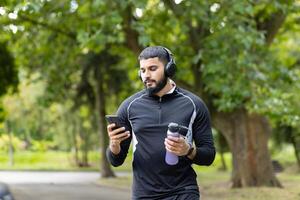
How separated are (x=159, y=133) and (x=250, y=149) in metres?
14.9

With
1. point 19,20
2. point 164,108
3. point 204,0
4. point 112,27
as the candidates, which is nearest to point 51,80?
point 19,20

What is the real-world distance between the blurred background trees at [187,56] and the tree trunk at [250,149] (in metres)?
0.03

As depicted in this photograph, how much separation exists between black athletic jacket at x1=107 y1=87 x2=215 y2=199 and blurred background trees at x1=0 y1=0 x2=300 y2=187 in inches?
279

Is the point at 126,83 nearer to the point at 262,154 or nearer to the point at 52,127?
the point at 262,154

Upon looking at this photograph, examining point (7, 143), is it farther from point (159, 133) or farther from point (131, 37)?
point (159, 133)

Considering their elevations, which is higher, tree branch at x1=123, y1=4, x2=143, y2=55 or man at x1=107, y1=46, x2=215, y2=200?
tree branch at x1=123, y1=4, x2=143, y2=55

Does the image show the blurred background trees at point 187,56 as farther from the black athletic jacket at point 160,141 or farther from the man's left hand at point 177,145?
the man's left hand at point 177,145

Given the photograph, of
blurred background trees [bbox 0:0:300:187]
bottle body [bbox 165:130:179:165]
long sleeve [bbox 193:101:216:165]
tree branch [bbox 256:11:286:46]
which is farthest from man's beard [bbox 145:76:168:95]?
tree branch [bbox 256:11:286:46]

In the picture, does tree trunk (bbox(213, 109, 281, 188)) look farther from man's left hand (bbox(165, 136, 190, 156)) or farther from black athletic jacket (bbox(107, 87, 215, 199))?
man's left hand (bbox(165, 136, 190, 156))

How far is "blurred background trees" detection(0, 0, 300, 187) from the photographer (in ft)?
43.4

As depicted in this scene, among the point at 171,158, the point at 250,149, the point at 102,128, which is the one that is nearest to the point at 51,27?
the point at 250,149

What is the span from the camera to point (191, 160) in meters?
3.77

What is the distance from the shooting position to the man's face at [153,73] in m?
3.81

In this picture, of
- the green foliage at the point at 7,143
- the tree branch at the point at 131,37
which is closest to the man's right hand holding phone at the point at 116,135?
the tree branch at the point at 131,37
